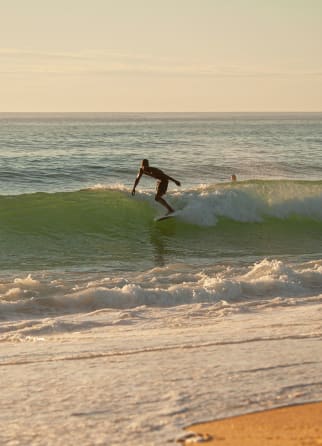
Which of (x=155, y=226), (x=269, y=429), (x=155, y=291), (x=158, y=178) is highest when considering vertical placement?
(x=158, y=178)

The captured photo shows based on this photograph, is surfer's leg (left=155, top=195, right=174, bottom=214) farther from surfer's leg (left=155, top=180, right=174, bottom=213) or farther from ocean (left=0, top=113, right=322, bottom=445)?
ocean (left=0, top=113, right=322, bottom=445)

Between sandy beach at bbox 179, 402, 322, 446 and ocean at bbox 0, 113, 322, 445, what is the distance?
0.14 metres

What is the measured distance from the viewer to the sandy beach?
462 cm

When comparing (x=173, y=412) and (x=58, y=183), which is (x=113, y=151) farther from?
(x=173, y=412)

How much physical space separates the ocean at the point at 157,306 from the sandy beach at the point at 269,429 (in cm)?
14

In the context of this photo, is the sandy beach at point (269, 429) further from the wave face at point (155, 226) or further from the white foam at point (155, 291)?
the wave face at point (155, 226)

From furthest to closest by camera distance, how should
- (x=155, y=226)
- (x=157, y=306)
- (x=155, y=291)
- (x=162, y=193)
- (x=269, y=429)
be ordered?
(x=162, y=193) < (x=155, y=226) < (x=155, y=291) < (x=157, y=306) < (x=269, y=429)

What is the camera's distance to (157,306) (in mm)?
9695

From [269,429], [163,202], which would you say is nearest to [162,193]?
[163,202]

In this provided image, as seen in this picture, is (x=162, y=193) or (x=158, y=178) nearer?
(x=158, y=178)

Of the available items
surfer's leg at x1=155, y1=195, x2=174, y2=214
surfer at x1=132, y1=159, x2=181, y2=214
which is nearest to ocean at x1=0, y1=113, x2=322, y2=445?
surfer's leg at x1=155, y1=195, x2=174, y2=214

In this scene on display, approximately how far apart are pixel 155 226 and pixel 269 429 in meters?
14.0

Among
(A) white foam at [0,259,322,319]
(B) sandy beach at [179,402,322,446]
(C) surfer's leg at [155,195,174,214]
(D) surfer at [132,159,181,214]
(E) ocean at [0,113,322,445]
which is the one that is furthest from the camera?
(C) surfer's leg at [155,195,174,214]

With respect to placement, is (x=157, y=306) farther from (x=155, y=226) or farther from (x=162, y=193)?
(x=162, y=193)
